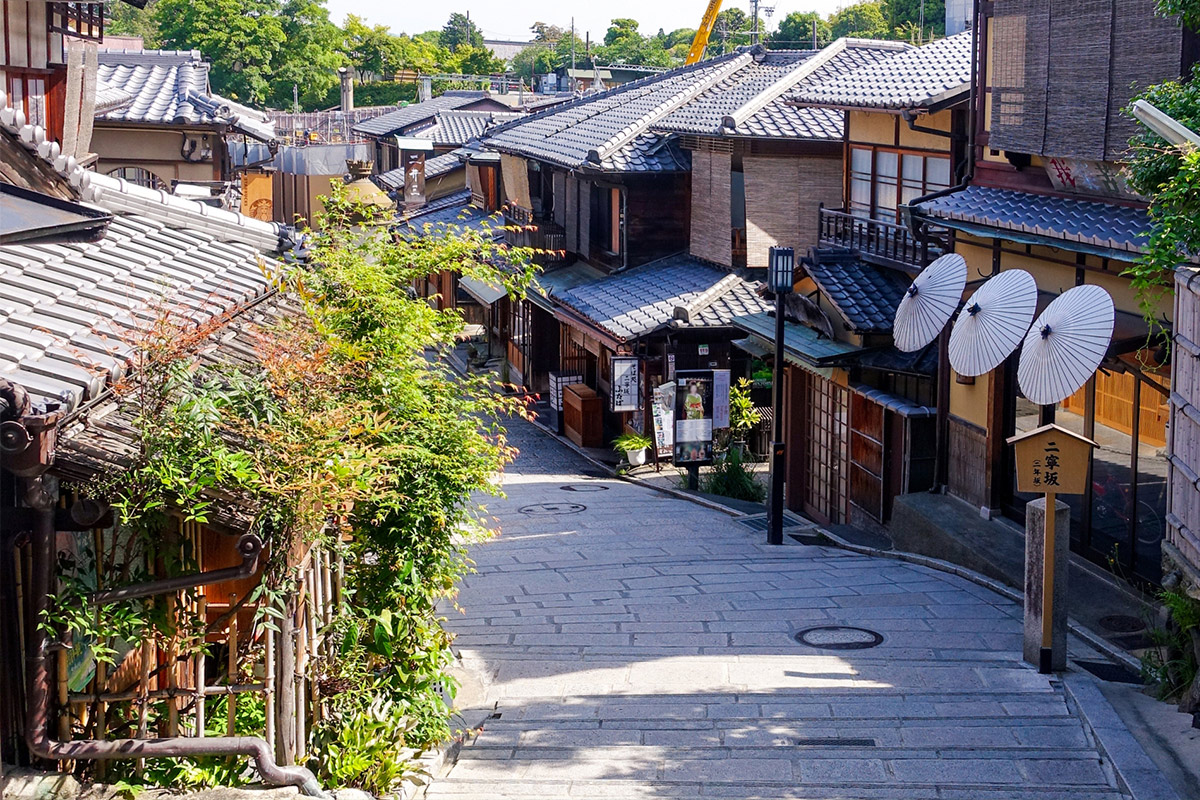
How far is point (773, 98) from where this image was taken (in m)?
26.0

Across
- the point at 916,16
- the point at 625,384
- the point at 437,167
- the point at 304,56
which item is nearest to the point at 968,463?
the point at 625,384

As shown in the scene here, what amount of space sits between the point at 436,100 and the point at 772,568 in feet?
158

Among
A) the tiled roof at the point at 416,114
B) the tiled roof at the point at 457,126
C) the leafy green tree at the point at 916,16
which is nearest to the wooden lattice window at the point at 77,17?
the tiled roof at the point at 457,126

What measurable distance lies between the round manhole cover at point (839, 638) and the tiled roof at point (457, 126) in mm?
40115

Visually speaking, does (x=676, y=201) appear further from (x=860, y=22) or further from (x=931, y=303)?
(x=860, y=22)

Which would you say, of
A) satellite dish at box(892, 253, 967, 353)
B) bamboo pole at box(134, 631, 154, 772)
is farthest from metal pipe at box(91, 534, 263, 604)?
satellite dish at box(892, 253, 967, 353)

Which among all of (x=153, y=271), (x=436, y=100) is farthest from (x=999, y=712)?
(x=436, y=100)

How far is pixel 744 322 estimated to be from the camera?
21688 mm

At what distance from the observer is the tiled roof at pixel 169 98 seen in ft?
82.1

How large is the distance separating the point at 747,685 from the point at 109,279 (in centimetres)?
618

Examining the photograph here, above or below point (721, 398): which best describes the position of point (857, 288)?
above

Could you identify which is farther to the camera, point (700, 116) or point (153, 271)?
point (700, 116)

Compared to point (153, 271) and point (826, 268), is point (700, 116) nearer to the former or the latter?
point (826, 268)

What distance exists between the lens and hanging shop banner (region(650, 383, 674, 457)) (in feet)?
77.4
